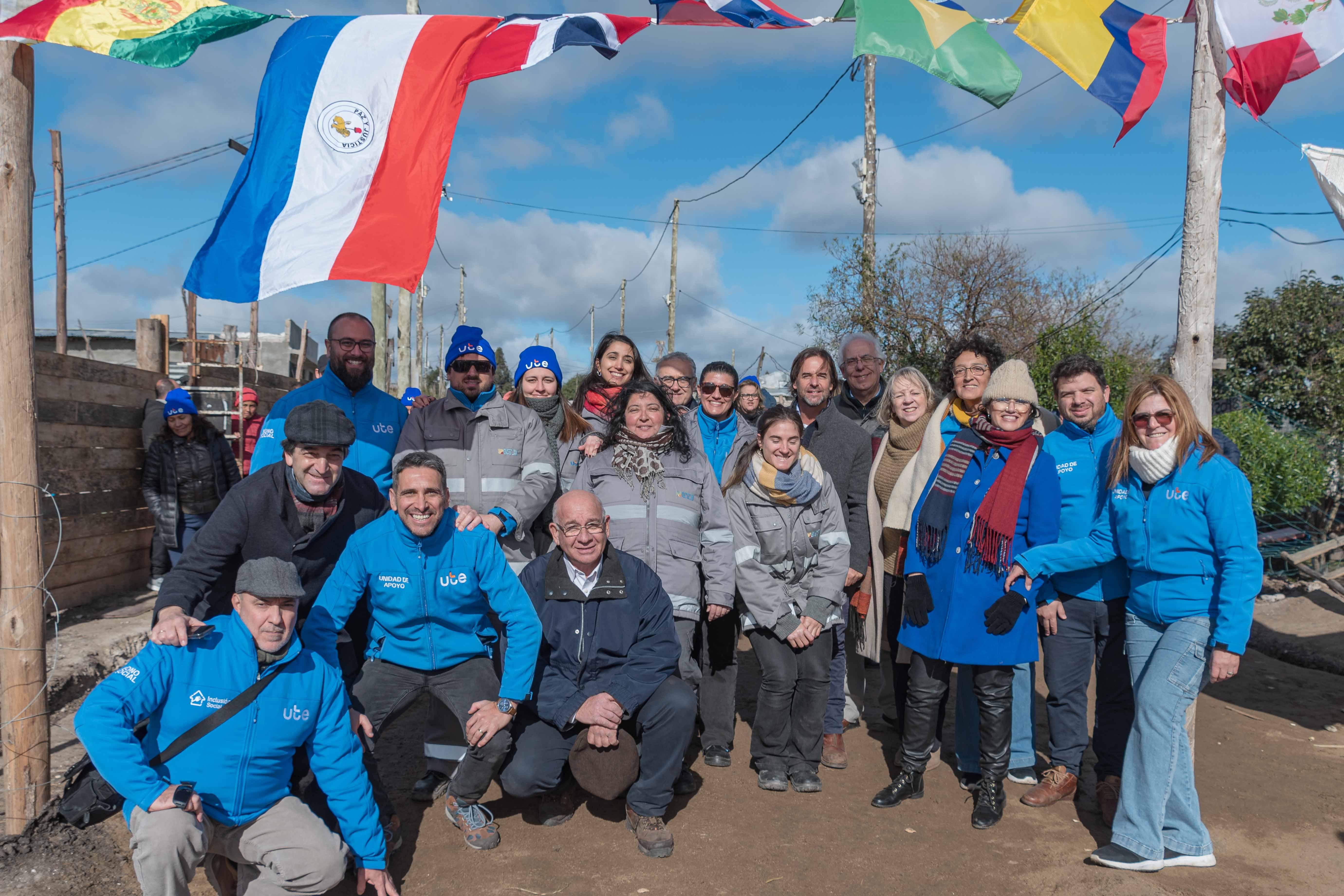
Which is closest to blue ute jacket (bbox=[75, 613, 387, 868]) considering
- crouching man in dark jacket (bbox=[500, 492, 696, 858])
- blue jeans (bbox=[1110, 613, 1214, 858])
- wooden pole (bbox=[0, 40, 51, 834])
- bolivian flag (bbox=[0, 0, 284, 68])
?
crouching man in dark jacket (bbox=[500, 492, 696, 858])

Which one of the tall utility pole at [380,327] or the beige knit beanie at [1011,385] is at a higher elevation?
the tall utility pole at [380,327]

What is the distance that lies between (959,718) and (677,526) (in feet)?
5.69

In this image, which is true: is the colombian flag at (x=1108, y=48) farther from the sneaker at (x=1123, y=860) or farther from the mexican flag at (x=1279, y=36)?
the sneaker at (x=1123, y=860)

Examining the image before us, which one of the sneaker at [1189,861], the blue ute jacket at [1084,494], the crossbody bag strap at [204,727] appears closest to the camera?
the crossbody bag strap at [204,727]

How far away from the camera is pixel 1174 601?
11.4 feet

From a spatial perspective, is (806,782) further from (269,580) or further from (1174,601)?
(269,580)

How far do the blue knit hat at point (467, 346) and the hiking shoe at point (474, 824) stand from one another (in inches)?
89.0

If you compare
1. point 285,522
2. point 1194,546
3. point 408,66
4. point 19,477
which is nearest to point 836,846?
point 1194,546

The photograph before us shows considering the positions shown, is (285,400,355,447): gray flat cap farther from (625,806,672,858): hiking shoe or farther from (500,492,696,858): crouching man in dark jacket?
(625,806,672,858): hiking shoe

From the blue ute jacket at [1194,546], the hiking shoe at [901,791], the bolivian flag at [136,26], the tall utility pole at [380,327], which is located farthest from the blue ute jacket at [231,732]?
the tall utility pole at [380,327]

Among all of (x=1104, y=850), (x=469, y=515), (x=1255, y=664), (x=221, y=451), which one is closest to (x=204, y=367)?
(x=221, y=451)

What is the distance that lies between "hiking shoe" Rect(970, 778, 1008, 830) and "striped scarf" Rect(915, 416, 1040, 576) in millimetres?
1008

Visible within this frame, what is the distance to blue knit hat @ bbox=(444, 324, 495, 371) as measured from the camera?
469 centimetres

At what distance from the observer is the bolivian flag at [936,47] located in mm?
4410
